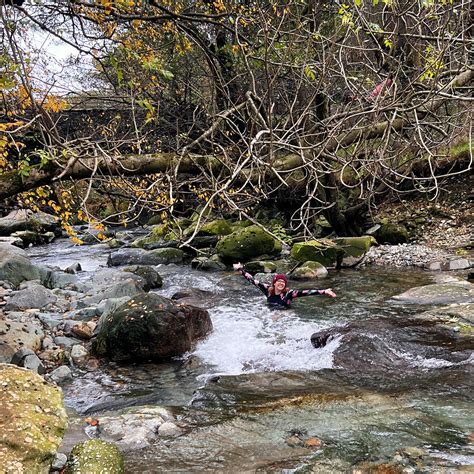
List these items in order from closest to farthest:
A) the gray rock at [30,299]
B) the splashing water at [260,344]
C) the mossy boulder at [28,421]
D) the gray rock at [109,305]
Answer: the mossy boulder at [28,421] → the splashing water at [260,344] → the gray rock at [109,305] → the gray rock at [30,299]

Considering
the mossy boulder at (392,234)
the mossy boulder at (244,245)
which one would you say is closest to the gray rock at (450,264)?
the mossy boulder at (392,234)

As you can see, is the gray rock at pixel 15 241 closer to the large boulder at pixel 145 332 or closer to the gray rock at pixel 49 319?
the gray rock at pixel 49 319

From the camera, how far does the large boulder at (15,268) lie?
10.3 metres

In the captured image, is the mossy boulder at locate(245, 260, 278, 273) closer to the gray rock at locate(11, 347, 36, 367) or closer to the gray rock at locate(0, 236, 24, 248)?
the gray rock at locate(11, 347, 36, 367)

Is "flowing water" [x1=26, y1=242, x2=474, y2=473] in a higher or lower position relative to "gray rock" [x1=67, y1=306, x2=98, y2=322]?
lower

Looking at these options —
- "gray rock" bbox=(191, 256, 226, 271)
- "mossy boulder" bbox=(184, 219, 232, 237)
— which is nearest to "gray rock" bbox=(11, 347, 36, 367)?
"gray rock" bbox=(191, 256, 226, 271)

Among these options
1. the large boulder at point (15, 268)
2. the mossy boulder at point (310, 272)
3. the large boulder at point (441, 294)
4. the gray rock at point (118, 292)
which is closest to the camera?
the large boulder at point (441, 294)

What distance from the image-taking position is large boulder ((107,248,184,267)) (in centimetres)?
1384

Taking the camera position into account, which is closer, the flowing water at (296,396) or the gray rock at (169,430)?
the flowing water at (296,396)

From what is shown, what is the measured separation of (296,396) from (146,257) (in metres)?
9.78

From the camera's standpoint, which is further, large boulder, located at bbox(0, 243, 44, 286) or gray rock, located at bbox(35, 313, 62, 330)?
large boulder, located at bbox(0, 243, 44, 286)

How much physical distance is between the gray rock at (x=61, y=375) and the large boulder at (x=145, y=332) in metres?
0.67

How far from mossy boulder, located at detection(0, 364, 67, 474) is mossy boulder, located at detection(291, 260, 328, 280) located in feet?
27.4

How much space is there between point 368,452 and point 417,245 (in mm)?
9789
